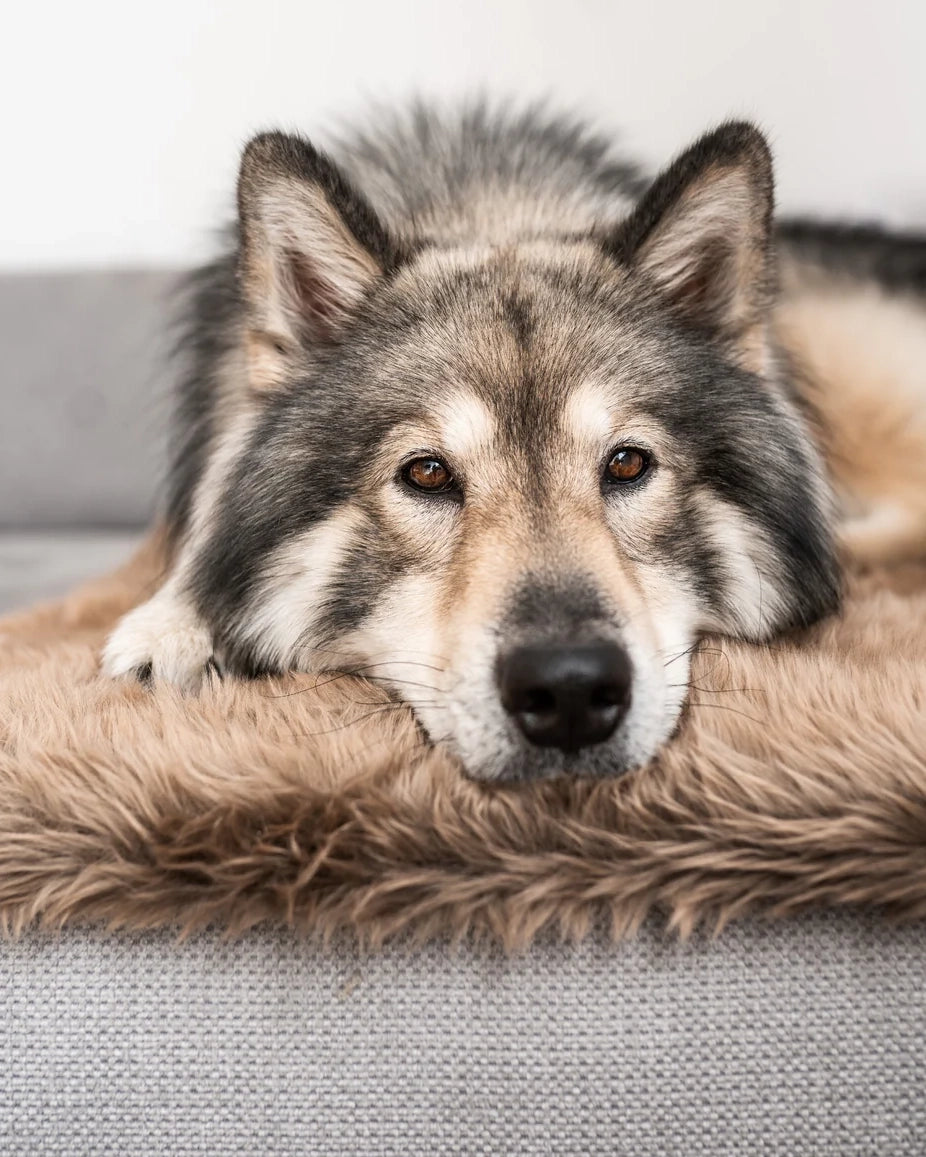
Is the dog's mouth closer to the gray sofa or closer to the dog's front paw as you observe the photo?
the gray sofa

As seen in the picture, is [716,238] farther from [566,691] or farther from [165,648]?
[165,648]

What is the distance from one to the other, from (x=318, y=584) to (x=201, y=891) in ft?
1.65

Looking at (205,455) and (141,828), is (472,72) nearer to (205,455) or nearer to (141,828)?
(205,455)

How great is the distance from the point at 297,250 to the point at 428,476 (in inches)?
16.0

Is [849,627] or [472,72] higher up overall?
Result: [472,72]

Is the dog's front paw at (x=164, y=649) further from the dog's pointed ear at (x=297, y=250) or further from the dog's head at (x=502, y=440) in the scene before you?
the dog's pointed ear at (x=297, y=250)

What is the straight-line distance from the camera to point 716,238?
4.58 ft

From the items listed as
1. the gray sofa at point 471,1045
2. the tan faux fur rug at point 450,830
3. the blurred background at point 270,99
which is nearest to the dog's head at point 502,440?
the tan faux fur rug at point 450,830

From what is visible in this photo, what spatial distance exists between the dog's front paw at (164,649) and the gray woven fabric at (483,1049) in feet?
1.67

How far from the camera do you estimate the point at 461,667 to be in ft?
3.59

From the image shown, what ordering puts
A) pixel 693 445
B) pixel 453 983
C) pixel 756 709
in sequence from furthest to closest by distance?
pixel 693 445, pixel 756 709, pixel 453 983

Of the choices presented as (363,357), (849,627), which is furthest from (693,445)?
(363,357)

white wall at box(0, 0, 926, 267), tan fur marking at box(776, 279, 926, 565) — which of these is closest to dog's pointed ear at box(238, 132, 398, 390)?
tan fur marking at box(776, 279, 926, 565)

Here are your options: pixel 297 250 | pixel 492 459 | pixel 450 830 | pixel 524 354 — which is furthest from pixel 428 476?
pixel 450 830
